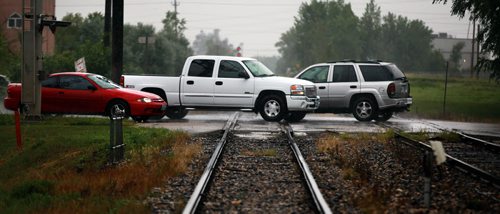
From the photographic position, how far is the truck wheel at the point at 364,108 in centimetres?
2247

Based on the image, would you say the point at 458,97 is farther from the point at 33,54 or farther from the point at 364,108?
the point at 33,54

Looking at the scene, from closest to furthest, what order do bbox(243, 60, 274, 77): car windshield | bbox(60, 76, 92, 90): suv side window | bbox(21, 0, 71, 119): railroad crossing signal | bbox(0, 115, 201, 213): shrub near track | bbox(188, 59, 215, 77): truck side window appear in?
bbox(0, 115, 201, 213): shrub near track < bbox(21, 0, 71, 119): railroad crossing signal < bbox(60, 76, 92, 90): suv side window < bbox(243, 60, 274, 77): car windshield < bbox(188, 59, 215, 77): truck side window

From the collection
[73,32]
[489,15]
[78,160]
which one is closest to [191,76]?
[78,160]

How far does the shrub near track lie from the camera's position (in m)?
8.83

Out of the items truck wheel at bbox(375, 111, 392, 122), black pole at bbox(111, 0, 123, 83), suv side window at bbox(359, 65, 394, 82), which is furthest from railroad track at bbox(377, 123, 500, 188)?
black pole at bbox(111, 0, 123, 83)

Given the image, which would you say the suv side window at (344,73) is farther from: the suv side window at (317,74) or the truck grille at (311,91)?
the truck grille at (311,91)

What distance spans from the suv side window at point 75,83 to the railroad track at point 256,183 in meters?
7.03

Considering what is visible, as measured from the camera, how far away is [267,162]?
12.4 metres

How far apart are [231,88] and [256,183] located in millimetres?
11403

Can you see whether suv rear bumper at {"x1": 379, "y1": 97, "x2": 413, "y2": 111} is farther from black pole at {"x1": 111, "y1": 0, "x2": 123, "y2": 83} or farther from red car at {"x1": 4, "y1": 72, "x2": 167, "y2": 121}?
black pole at {"x1": 111, "y1": 0, "x2": 123, "y2": 83}

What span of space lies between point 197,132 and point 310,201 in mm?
9518

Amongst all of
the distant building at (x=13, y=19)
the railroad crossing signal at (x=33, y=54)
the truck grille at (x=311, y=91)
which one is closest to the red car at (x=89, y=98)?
the railroad crossing signal at (x=33, y=54)

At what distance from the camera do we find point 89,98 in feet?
66.9

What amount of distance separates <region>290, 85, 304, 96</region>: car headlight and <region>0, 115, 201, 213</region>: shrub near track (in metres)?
4.70
